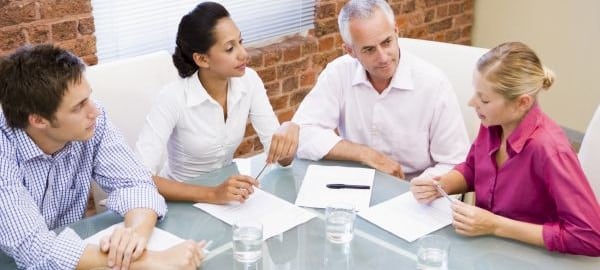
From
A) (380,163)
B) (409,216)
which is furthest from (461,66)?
(409,216)

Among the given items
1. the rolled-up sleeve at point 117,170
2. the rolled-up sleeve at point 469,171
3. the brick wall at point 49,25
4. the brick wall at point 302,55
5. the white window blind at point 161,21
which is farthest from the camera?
the brick wall at point 302,55

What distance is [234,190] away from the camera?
1.86 meters

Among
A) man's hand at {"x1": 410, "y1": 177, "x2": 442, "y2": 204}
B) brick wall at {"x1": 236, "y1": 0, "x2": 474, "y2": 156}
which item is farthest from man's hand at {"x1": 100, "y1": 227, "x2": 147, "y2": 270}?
brick wall at {"x1": 236, "y1": 0, "x2": 474, "y2": 156}

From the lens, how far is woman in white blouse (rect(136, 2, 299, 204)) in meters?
2.12

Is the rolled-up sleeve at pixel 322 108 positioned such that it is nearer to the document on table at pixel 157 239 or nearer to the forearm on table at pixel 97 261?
the document on table at pixel 157 239

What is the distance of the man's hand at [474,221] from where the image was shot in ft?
5.48

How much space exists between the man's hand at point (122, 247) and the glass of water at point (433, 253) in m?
0.62

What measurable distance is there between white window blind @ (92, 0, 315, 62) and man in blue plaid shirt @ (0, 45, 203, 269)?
40.2 inches

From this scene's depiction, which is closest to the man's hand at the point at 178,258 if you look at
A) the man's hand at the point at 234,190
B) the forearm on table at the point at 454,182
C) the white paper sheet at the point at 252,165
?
the man's hand at the point at 234,190

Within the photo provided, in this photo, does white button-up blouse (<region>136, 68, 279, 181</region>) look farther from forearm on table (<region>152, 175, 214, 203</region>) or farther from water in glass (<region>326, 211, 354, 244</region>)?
water in glass (<region>326, 211, 354, 244</region>)

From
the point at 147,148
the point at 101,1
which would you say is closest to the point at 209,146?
the point at 147,148

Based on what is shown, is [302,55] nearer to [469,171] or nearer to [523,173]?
[469,171]

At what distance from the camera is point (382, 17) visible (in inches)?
87.3

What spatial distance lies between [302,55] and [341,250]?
6.28 feet
